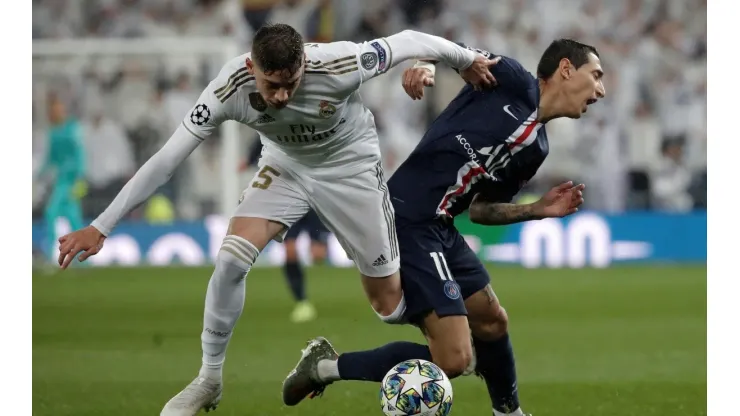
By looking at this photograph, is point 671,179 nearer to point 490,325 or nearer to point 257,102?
point 490,325

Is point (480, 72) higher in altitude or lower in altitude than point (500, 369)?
higher

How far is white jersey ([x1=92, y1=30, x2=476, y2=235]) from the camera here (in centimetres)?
534

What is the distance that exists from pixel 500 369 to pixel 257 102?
69.0 inches

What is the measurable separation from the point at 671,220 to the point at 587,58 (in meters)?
12.2

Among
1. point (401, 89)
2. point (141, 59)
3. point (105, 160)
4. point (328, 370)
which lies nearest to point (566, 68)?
point (328, 370)

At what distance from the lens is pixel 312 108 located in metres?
5.54

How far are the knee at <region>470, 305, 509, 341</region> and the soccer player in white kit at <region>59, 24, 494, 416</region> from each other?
414 mm

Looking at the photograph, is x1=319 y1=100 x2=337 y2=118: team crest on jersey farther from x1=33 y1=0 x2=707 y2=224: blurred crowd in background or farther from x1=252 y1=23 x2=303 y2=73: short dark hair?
x1=33 y1=0 x2=707 y2=224: blurred crowd in background

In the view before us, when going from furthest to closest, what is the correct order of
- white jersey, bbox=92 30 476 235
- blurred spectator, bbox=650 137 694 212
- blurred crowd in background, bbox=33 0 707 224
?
blurred spectator, bbox=650 137 694 212 → blurred crowd in background, bbox=33 0 707 224 → white jersey, bbox=92 30 476 235

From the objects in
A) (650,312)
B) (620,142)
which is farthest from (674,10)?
(650,312)

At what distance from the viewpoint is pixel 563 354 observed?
29.8ft

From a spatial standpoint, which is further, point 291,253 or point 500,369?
point 291,253

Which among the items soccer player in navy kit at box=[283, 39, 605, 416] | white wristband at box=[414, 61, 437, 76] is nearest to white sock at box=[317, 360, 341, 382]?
soccer player in navy kit at box=[283, 39, 605, 416]

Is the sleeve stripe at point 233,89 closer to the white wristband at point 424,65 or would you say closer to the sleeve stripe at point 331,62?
the sleeve stripe at point 331,62
